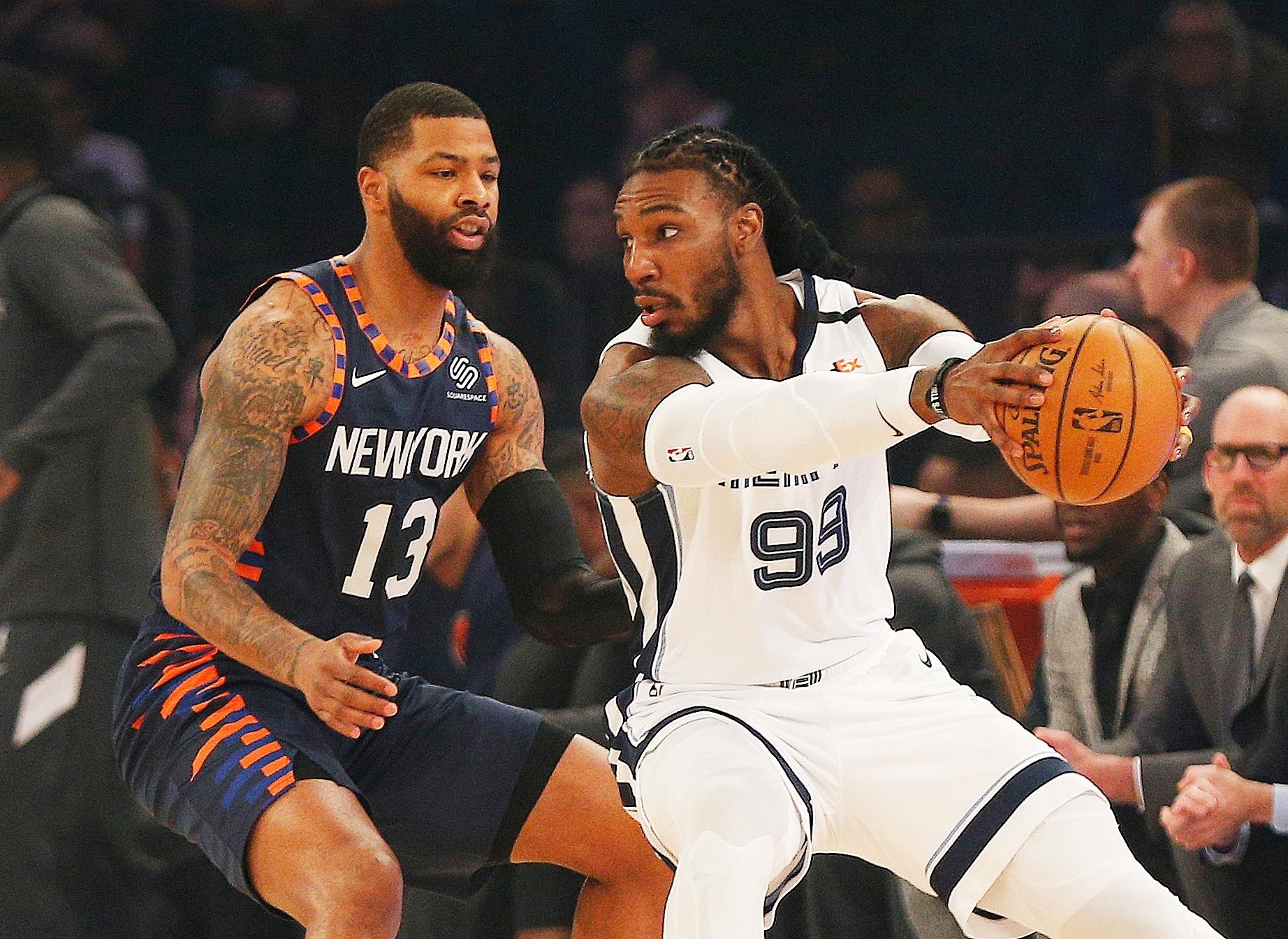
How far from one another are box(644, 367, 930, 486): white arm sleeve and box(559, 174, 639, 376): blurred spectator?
415cm

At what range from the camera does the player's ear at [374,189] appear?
432cm

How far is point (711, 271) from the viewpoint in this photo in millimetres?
3932

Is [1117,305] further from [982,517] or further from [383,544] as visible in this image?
[383,544]

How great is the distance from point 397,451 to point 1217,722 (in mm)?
2041

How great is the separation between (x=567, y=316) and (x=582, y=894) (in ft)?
13.2

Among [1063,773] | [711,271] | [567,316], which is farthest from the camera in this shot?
[567,316]

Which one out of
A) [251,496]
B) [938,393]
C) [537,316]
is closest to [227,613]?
[251,496]

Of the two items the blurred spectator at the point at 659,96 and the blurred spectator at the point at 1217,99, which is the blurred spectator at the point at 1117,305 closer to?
the blurred spectator at the point at 1217,99

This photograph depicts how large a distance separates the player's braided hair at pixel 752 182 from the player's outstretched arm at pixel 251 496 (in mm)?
779

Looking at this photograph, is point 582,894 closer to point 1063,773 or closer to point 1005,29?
point 1063,773

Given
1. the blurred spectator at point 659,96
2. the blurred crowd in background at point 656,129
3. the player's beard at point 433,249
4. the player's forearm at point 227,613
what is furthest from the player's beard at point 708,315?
the blurred spectator at point 659,96

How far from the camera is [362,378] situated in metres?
4.16

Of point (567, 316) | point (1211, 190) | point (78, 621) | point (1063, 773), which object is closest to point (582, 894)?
point (1063, 773)

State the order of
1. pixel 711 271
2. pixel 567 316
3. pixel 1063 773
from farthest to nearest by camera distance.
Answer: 1. pixel 567 316
2. pixel 711 271
3. pixel 1063 773
